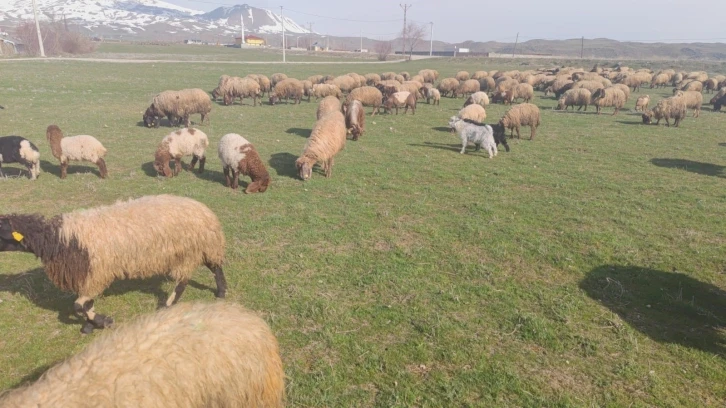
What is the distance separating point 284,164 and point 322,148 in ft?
6.78

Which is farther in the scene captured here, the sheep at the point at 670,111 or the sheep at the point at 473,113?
the sheep at the point at 670,111

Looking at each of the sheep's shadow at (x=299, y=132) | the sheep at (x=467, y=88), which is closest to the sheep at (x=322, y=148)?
the sheep's shadow at (x=299, y=132)

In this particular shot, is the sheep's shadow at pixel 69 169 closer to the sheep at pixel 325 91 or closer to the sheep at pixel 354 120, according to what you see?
the sheep at pixel 354 120

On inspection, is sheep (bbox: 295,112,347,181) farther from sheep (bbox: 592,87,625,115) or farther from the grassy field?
sheep (bbox: 592,87,625,115)

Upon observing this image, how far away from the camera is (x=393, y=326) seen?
5.71 m

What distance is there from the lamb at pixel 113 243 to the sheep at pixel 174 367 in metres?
2.54

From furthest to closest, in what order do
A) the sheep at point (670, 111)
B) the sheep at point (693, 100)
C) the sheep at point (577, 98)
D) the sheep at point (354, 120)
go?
the sheep at point (577, 98) < the sheep at point (693, 100) < the sheep at point (670, 111) < the sheep at point (354, 120)

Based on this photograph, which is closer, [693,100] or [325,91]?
[693,100]

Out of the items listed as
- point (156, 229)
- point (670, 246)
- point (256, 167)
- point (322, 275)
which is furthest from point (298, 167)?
point (670, 246)

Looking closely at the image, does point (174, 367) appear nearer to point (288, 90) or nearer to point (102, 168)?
point (102, 168)

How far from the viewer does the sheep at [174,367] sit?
8.64ft

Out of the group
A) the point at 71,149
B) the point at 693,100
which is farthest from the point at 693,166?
the point at 71,149

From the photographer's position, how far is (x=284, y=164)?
13.9 metres

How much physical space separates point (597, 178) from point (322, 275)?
10230 millimetres
